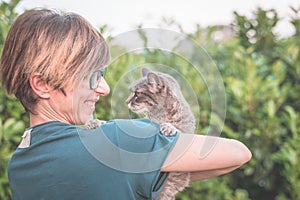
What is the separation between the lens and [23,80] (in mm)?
1613

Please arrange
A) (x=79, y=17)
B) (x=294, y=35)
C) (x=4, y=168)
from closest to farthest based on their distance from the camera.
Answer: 1. (x=79, y=17)
2. (x=4, y=168)
3. (x=294, y=35)

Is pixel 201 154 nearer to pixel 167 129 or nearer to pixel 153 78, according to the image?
pixel 167 129

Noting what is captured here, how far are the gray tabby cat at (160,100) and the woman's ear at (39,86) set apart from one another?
30cm

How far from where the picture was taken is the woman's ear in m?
1.57

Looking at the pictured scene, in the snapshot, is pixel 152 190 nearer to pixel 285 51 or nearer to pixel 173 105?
pixel 173 105

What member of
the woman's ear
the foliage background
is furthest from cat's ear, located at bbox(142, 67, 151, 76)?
the foliage background

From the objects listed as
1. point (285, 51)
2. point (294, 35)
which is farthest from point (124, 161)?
point (294, 35)

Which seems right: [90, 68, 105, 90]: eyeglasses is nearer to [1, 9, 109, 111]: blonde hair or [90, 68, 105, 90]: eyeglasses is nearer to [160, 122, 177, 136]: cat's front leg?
[1, 9, 109, 111]: blonde hair

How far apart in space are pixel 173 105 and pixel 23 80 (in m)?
0.49

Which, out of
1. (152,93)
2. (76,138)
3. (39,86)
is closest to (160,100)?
(152,93)

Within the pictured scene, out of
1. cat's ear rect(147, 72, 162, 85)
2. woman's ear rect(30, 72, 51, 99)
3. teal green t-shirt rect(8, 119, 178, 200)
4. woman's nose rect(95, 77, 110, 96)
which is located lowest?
teal green t-shirt rect(8, 119, 178, 200)

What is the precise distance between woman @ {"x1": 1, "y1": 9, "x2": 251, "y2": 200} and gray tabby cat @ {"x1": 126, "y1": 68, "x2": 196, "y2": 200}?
0.09 feet

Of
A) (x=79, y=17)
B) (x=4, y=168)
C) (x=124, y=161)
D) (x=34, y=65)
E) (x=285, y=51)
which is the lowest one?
(x=4, y=168)

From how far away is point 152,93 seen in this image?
1371mm
